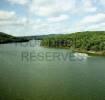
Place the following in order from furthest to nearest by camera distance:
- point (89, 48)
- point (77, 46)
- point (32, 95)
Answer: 1. point (77, 46)
2. point (89, 48)
3. point (32, 95)

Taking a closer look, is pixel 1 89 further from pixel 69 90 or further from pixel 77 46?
pixel 77 46

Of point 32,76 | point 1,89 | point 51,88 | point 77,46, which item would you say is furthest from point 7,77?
point 77,46

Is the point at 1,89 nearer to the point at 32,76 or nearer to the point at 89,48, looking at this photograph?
the point at 32,76

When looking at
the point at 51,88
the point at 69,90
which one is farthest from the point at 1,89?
the point at 69,90

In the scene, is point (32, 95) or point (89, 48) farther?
point (89, 48)

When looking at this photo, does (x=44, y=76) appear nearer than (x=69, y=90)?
No

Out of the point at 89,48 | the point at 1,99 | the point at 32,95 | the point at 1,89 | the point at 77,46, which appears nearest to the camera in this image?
the point at 1,99

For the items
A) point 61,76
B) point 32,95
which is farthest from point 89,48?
point 32,95

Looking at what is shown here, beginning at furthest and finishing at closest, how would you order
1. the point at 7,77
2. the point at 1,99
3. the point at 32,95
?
the point at 7,77, the point at 32,95, the point at 1,99

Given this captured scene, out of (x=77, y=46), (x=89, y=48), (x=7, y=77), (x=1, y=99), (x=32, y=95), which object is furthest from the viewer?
(x=77, y=46)
